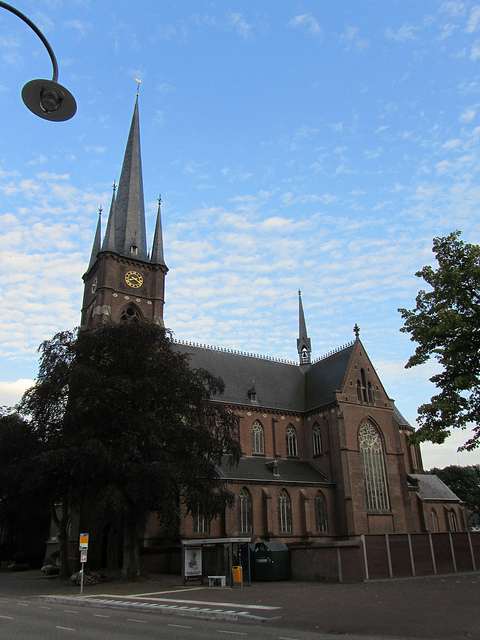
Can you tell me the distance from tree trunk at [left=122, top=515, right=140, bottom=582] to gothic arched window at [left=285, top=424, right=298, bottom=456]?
20.9 metres

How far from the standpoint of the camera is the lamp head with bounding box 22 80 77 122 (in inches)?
330

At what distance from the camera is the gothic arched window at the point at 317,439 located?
1835 inches

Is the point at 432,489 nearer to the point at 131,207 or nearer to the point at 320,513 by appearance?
the point at 320,513

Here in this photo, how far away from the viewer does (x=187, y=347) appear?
4859 centimetres

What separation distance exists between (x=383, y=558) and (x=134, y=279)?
31.6 m

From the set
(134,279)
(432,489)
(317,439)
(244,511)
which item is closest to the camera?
(244,511)

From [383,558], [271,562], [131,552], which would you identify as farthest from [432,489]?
[131,552]

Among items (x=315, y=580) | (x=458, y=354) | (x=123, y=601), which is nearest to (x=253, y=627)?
(x=123, y=601)

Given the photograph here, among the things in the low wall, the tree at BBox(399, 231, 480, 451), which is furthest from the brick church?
the tree at BBox(399, 231, 480, 451)

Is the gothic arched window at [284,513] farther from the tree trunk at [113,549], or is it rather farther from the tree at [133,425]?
the tree trunk at [113,549]

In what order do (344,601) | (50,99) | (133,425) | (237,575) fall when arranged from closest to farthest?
(50,99) → (344,601) → (237,575) → (133,425)

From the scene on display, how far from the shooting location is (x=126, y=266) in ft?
160

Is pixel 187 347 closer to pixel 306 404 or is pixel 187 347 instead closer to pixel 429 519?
pixel 306 404

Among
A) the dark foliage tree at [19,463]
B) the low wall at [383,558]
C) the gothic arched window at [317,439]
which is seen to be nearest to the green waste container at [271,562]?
the low wall at [383,558]
